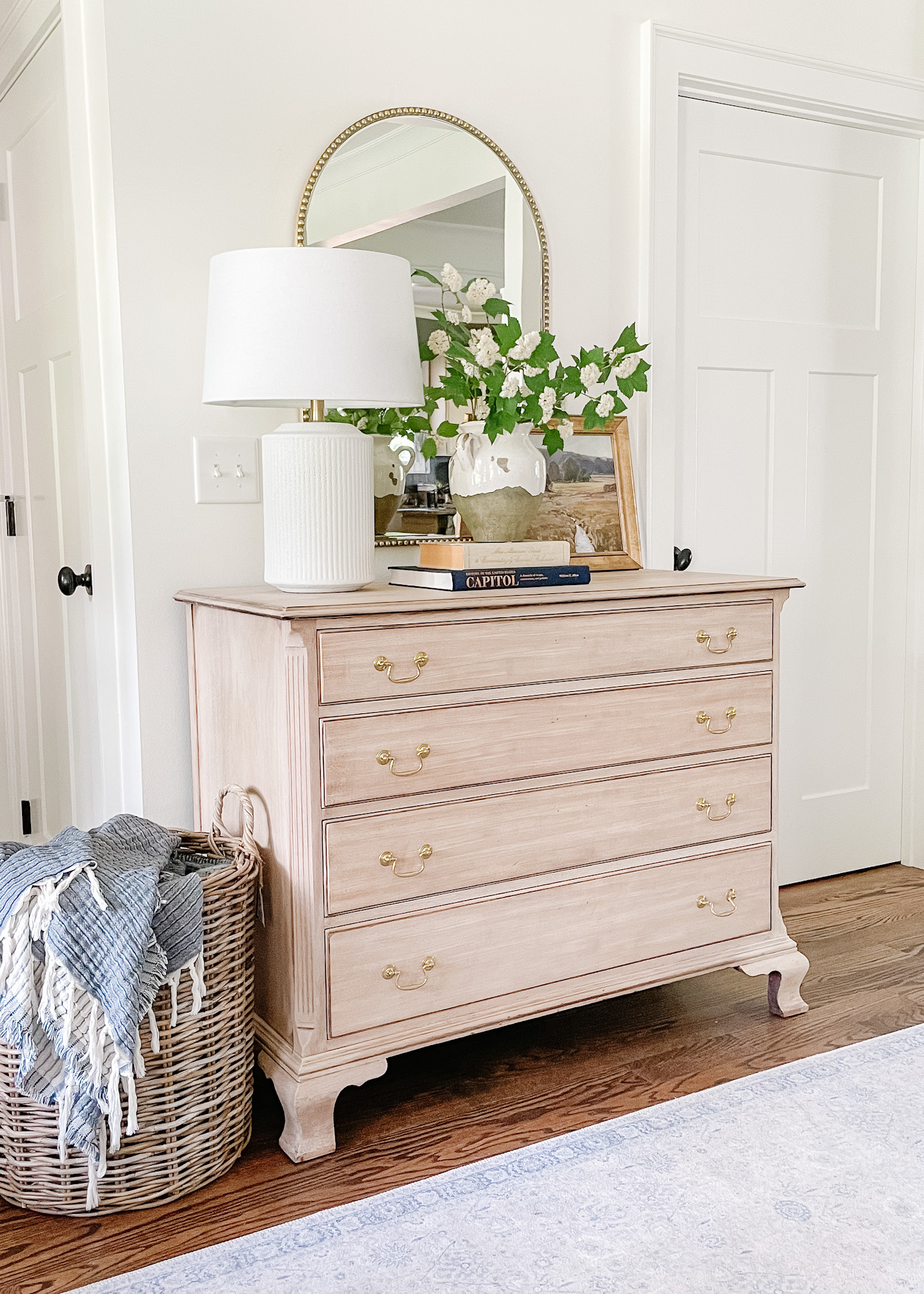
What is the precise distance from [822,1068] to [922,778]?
1.42 metres

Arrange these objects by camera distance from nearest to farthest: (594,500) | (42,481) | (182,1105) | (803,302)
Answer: (182,1105) < (594,500) < (42,481) < (803,302)

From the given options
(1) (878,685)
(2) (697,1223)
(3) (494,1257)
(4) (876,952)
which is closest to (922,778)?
(1) (878,685)

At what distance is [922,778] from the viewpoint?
3.38m

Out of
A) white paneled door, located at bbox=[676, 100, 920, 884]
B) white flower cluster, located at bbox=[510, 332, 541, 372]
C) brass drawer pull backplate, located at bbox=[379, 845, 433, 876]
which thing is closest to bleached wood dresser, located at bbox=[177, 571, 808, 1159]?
brass drawer pull backplate, located at bbox=[379, 845, 433, 876]

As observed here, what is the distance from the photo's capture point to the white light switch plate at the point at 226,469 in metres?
2.26

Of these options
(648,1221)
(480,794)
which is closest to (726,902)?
(480,794)

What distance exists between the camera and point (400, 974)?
197 cm

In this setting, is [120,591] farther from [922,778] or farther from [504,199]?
[922,778]

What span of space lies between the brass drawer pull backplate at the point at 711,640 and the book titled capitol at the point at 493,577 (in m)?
0.25

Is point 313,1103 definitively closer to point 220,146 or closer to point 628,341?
point 628,341

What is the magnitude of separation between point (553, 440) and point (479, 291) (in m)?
0.33

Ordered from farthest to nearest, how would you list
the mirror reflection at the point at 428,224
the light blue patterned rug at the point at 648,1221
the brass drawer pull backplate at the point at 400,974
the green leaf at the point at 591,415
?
the green leaf at the point at 591,415
the mirror reflection at the point at 428,224
the brass drawer pull backplate at the point at 400,974
the light blue patterned rug at the point at 648,1221

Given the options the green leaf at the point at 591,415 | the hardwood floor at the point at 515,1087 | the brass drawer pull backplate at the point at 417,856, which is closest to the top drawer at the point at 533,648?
the brass drawer pull backplate at the point at 417,856

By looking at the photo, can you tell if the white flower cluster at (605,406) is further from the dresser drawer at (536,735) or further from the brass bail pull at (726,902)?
the brass bail pull at (726,902)
